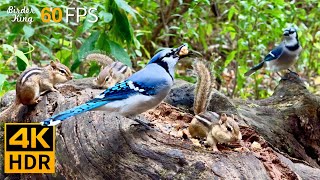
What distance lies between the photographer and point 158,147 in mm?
1628

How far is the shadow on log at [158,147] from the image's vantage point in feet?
5.00

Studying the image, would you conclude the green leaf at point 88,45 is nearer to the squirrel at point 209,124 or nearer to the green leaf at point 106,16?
the green leaf at point 106,16

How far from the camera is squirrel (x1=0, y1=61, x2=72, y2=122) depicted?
2.10 m

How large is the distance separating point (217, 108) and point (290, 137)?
429 mm

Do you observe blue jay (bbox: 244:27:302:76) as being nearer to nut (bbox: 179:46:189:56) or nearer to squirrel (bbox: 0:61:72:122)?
squirrel (bbox: 0:61:72:122)

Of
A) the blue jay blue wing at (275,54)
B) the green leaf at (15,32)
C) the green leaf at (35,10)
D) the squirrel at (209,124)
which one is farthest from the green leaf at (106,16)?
the blue jay blue wing at (275,54)

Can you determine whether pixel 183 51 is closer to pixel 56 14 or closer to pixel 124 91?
pixel 124 91

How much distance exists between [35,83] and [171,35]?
1.65 meters

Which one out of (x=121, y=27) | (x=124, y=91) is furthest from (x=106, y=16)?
(x=124, y=91)

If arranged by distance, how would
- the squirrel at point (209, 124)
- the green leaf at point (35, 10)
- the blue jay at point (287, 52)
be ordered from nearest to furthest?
the squirrel at point (209, 124)
the green leaf at point (35, 10)
the blue jay at point (287, 52)

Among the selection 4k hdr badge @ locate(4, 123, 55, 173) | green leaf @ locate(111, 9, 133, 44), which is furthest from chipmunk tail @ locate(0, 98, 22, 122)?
green leaf @ locate(111, 9, 133, 44)

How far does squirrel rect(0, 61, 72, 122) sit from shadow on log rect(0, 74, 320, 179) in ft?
0.13

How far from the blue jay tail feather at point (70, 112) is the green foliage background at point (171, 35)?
3.03 feet

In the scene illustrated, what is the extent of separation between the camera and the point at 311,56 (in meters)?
4.54
